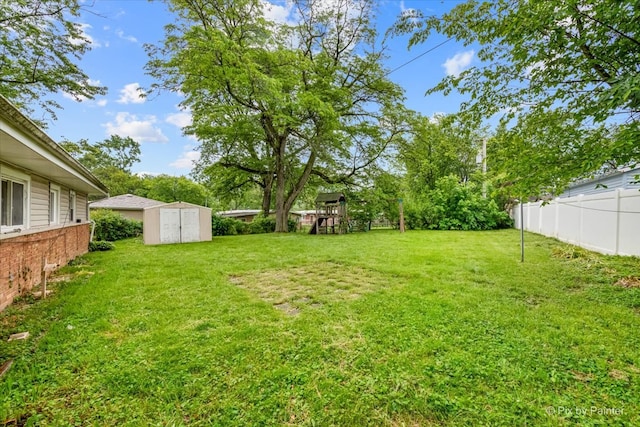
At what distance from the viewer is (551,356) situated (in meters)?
2.53

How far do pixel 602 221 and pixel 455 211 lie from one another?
9993mm

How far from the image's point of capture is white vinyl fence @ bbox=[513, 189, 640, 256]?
618 centimetres

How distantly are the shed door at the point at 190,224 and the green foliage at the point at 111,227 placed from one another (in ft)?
14.9

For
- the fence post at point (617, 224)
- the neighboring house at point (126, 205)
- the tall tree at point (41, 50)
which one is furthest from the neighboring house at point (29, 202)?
the neighboring house at point (126, 205)

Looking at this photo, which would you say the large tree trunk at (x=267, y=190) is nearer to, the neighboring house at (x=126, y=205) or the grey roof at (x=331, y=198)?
the grey roof at (x=331, y=198)

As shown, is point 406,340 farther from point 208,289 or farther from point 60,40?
point 60,40

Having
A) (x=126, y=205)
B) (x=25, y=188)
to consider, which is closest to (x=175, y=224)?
(x=25, y=188)

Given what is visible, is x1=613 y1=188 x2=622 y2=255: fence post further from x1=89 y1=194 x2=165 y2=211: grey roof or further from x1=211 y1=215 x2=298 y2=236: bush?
x1=89 y1=194 x2=165 y2=211: grey roof

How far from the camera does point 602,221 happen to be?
7172 mm

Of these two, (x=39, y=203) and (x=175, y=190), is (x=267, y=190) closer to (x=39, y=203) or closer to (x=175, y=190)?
(x=39, y=203)

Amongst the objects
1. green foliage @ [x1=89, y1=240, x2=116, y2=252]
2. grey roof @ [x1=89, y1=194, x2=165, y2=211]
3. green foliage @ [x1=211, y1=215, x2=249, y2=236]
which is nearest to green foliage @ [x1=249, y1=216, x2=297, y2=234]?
green foliage @ [x1=211, y1=215, x2=249, y2=236]

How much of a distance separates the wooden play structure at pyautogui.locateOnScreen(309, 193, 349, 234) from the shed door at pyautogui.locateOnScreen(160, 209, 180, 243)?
6.95 meters

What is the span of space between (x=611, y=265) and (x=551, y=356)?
4.97 m

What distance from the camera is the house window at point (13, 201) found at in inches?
189
